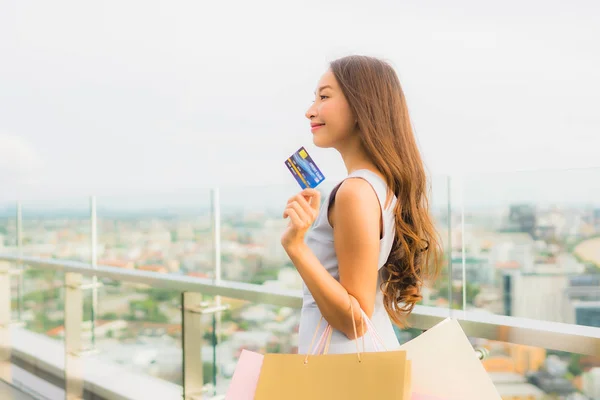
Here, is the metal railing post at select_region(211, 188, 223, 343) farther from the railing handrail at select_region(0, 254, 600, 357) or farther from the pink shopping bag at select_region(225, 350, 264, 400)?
the pink shopping bag at select_region(225, 350, 264, 400)

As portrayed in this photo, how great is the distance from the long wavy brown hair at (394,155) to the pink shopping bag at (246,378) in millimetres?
368

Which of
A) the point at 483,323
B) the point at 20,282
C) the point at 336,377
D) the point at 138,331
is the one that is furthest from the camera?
the point at 20,282

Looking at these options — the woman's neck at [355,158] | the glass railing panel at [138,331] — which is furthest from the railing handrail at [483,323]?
the woman's neck at [355,158]

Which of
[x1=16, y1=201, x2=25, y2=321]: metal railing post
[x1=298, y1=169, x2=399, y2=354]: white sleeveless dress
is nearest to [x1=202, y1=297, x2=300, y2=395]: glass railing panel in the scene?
[x1=298, y1=169, x2=399, y2=354]: white sleeveless dress

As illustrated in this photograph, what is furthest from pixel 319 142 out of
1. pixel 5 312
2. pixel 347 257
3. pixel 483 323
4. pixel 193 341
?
pixel 5 312

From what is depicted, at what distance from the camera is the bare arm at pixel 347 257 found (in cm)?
92

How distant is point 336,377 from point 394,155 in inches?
19.2

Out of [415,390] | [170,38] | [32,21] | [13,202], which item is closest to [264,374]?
[415,390]

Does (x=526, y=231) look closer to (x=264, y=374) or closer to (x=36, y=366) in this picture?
(x=264, y=374)

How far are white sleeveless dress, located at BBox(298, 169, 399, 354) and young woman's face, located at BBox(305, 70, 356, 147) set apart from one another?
4.4 inches

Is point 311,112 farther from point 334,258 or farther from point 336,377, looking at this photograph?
point 336,377

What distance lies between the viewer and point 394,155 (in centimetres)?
107

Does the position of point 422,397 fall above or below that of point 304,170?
below

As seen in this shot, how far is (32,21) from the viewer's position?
4.92m
